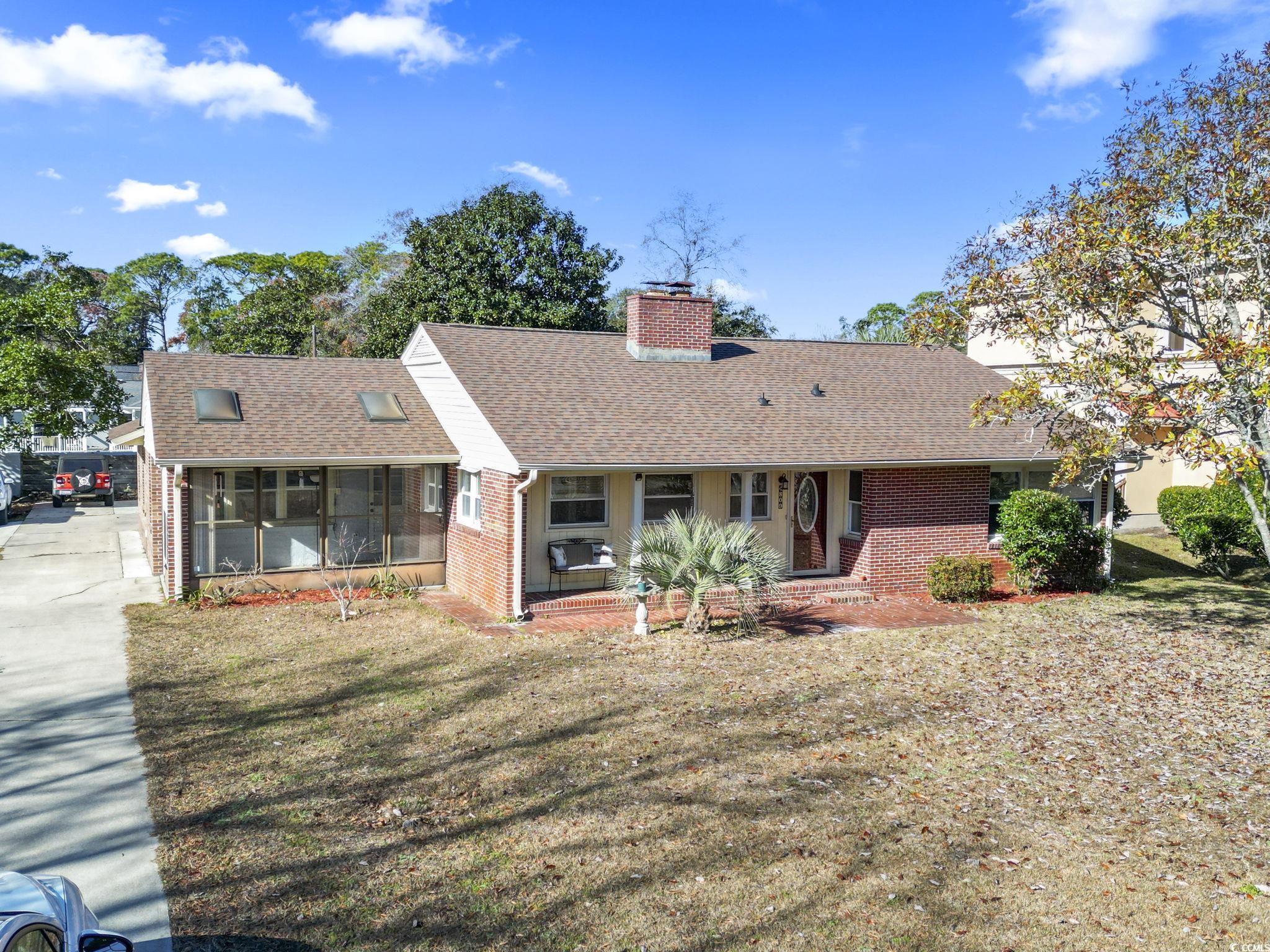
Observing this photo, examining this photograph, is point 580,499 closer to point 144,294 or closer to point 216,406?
point 216,406

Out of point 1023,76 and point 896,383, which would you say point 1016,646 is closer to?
point 896,383

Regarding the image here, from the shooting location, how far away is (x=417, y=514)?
15.7m

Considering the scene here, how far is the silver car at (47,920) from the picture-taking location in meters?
3.28

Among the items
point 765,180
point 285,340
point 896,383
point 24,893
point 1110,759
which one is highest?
point 765,180

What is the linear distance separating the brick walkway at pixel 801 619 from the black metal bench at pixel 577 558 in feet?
2.96

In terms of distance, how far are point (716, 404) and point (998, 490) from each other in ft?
18.0

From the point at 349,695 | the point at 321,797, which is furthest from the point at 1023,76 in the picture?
the point at 321,797

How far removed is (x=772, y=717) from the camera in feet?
29.3

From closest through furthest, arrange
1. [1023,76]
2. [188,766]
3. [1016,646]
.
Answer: [188,766] < [1016,646] < [1023,76]

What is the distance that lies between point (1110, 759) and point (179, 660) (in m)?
10.2

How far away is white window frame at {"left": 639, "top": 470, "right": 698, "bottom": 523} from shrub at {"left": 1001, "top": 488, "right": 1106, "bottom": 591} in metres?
5.41

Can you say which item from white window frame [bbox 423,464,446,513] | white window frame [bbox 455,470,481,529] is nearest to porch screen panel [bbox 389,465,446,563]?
white window frame [bbox 423,464,446,513]

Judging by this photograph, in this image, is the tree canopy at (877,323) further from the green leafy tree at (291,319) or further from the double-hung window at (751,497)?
the double-hung window at (751,497)

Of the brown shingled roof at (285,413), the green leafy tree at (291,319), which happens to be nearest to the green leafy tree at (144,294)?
the green leafy tree at (291,319)
